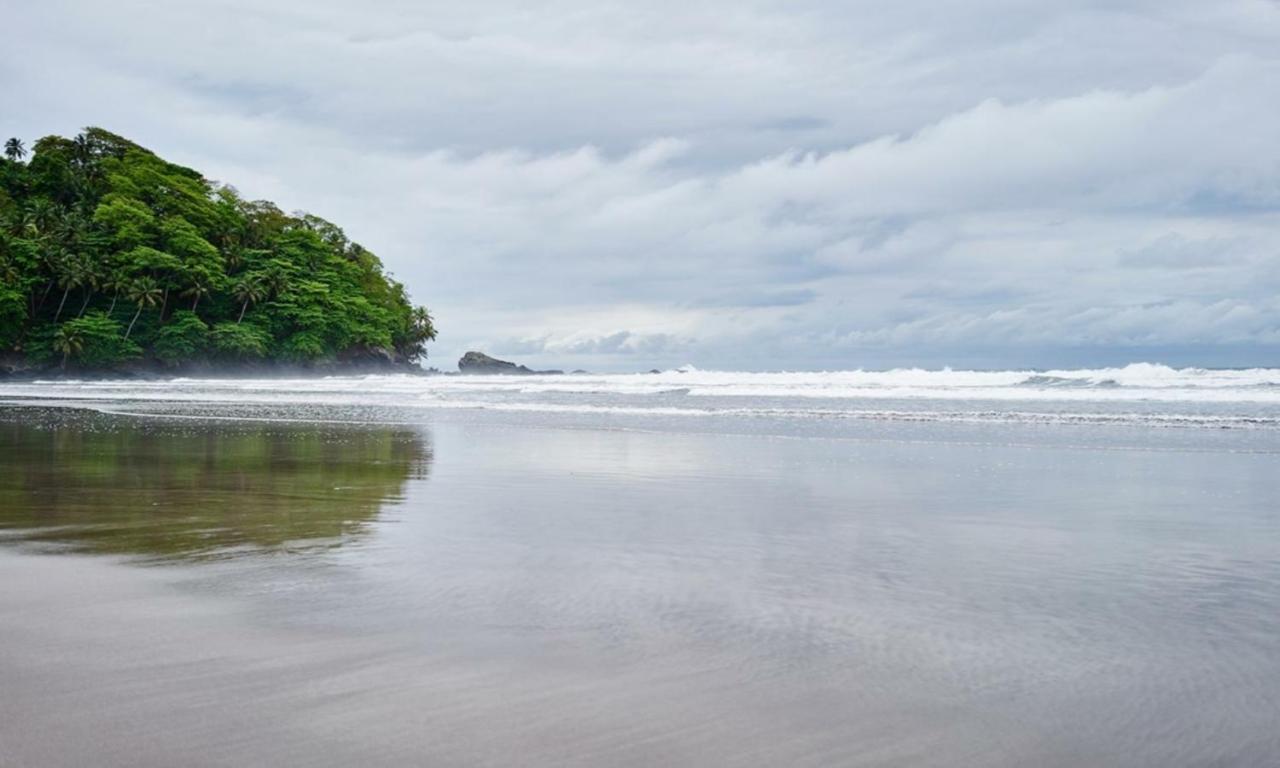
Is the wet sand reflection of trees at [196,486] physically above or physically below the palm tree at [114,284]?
below

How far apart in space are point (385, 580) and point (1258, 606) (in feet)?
13.5

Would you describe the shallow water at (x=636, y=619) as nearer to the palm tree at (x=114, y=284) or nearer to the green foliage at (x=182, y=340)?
the green foliage at (x=182, y=340)

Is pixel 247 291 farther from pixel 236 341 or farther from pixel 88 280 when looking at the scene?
pixel 88 280

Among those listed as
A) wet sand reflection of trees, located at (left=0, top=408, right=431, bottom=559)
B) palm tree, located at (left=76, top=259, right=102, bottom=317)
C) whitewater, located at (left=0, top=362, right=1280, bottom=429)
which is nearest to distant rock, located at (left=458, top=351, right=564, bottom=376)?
palm tree, located at (left=76, top=259, right=102, bottom=317)

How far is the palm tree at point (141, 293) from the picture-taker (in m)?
57.5

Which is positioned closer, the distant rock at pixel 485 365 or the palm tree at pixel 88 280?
the palm tree at pixel 88 280

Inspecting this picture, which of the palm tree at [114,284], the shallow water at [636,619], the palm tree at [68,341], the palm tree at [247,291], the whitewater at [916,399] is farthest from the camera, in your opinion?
the palm tree at [247,291]

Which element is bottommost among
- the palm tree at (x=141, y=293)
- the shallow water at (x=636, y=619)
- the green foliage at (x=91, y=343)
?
the shallow water at (x=636, y=619)

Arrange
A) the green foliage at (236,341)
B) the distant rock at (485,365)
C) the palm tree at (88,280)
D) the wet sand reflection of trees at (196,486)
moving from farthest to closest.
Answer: the distant rock at (485,365) < the green foliage at (236,341) < the palm tree at (88,280) < the wet sand reflection of trees at (196,486)

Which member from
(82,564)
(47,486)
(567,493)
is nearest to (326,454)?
(47,486)

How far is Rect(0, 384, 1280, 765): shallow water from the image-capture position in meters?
2.68

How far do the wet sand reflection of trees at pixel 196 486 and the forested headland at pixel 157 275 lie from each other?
4649 centimetres

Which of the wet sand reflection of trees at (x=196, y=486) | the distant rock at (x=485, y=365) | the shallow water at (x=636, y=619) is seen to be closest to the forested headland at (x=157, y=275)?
the distant rock at (x=485, y=365)

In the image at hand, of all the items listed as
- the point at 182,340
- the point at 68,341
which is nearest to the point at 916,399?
the point at 182,340
